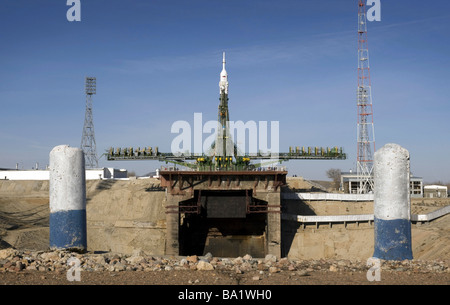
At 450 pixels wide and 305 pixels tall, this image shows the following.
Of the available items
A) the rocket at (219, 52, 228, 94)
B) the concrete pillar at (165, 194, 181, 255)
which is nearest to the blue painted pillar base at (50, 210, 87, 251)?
the concrete pillar at (165, 194, 181, 255)

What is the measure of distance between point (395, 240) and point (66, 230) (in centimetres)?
2260

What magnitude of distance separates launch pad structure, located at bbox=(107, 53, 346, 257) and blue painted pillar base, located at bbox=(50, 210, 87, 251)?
1998cm

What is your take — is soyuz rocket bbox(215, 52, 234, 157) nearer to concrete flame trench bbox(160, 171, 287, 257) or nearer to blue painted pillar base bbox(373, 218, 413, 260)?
concrete flame trench bbox(160, 171, 287, 257)

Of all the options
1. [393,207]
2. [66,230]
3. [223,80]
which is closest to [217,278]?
[66,230]

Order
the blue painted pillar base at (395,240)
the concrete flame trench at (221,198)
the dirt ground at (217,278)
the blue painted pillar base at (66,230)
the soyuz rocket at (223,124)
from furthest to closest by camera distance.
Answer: the soyuz rocket at (223,124) → the concrete flame trench at (221,198) → the blue painted pillar base at (66,230) → the blue painted pillar base at (395,240) → the dirt ground at (217,278)

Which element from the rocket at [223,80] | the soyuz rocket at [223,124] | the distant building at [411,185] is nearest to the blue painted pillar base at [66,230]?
the soyuz rocket at [223,124]

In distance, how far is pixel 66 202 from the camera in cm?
3394

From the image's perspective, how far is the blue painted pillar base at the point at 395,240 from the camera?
32312 millimetres

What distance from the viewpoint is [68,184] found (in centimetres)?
3403

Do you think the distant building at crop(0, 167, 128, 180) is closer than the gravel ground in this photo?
No

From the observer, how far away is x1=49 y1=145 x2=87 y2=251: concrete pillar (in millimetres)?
33625

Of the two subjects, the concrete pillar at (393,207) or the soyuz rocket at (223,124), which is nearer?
the concrete pillar at (393,207)

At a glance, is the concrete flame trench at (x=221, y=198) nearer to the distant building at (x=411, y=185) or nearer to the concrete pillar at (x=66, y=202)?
the concrete pillar at (x=66, y=202)
